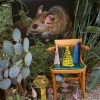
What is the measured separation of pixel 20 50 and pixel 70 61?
0.77 m

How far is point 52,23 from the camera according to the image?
4.74 meters

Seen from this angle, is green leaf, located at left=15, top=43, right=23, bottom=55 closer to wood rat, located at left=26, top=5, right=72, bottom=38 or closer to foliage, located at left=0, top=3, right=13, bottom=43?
foliage, located at left=0, top=3, right=13, bottom=43

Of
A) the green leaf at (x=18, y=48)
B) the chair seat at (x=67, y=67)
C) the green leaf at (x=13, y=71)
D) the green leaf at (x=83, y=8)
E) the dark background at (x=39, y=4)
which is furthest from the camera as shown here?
the dark background at (x=39, y=4)

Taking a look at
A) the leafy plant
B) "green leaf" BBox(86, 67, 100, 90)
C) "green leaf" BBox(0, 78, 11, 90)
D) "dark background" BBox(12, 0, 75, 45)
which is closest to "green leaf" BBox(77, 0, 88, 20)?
"dark background" BBox(12, 0, 75, 45)

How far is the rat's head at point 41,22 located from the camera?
469 centimetres

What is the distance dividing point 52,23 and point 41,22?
22 cm

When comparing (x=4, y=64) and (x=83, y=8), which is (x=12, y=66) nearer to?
(x=4, y=64)

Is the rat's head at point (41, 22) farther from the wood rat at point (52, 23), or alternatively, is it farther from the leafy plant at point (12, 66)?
the leafy plant at point (12, 66)

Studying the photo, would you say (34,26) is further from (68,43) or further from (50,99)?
(50,99)

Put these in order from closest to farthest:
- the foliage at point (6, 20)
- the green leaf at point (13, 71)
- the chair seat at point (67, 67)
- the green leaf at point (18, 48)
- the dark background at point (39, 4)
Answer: the green leaf at point (13, 71) < the green leaf at point (18, 48) < the chair seat at point (67, 67) < the foliage at point (6, 20) < the dark background at point (39, 4)

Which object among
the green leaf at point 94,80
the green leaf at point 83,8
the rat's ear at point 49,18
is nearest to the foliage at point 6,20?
the rat's ear at point 49,18

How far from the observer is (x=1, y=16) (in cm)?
450

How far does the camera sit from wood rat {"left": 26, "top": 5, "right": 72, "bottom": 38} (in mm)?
4699

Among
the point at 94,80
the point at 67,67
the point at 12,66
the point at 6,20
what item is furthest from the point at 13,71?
the point at 6,20
